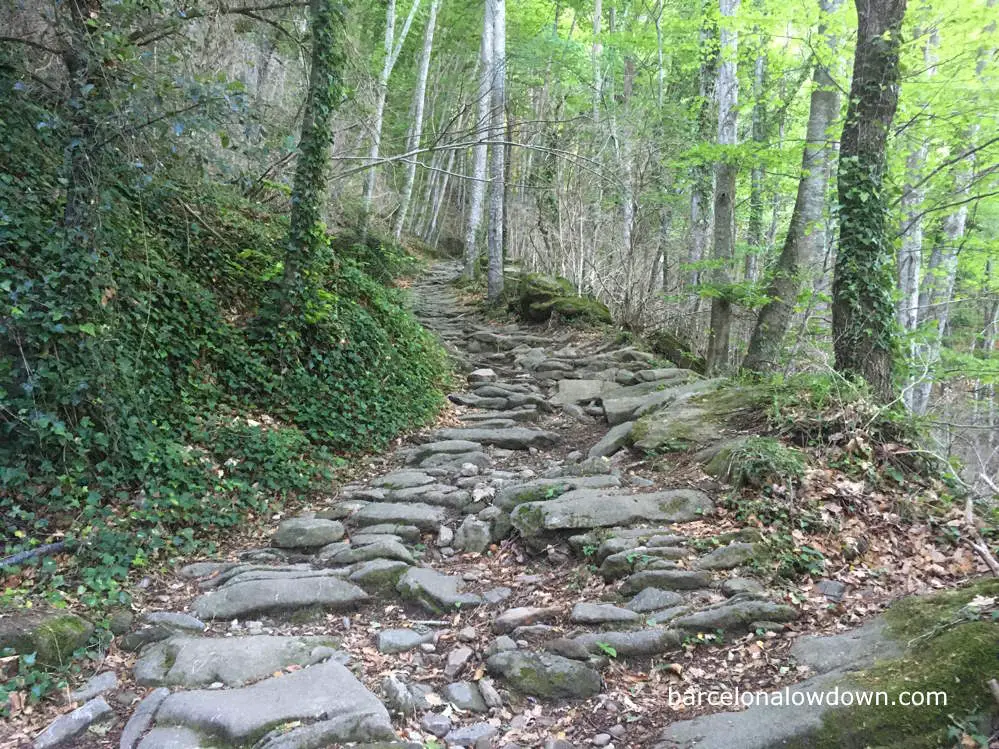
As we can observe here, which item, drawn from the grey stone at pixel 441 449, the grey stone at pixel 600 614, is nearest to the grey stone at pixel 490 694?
the grey stone at pixel 600 614

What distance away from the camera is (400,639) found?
3363 millimetres

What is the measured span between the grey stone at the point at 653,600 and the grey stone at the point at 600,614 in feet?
0.30

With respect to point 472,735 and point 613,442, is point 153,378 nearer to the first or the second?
point 472,735

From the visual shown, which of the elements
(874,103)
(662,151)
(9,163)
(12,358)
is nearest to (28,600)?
(12,358)

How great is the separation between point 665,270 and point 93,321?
891cm

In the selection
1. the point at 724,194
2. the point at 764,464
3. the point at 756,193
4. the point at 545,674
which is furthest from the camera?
the point at 756,193

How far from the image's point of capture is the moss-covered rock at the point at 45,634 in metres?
2.90

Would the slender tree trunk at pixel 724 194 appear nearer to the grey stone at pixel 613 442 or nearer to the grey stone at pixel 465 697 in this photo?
the grey stone at pixel 613 442

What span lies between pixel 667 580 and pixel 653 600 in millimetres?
163

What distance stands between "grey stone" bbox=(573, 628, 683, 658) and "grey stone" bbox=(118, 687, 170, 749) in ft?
6.59

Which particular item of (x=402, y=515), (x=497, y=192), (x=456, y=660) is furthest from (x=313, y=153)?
(x=497, y=192)

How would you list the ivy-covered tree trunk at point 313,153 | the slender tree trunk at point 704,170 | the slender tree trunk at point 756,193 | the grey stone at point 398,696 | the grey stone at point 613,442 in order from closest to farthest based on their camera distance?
the grey stone at point 398,696, the grey stone at point 613,442, the ivy-covered tree trunk at point 313,153, the slender tree trunk at point 704,170, the slender tree trunk at point 756,193

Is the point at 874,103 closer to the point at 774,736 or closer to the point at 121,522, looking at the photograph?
the point at 774,736

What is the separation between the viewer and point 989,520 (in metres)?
3.51
